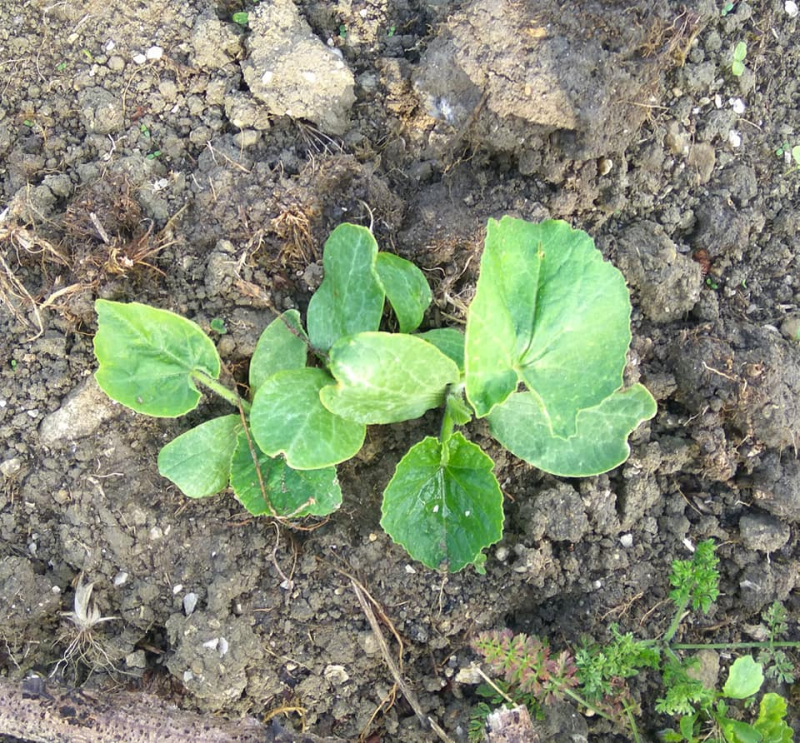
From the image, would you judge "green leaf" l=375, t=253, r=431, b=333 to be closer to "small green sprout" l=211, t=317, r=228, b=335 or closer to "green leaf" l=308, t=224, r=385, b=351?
"green leaf" l=308, t=224, r=385, b=351

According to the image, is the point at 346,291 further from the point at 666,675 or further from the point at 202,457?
the point at 666,675

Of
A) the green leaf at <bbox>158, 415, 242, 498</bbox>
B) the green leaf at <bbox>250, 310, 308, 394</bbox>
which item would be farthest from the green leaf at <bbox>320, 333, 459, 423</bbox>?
the green leaf at <bbox>158, 415, 242, 498</bbox>

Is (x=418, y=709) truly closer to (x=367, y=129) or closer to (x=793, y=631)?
(x=793, y=631)

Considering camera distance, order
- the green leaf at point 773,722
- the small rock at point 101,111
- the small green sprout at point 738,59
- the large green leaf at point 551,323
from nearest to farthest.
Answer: the large green leaf at point 551,323 < the green leaf at point 773,722 < the small rock at point 101,111 < the small green sprout at point 738,59

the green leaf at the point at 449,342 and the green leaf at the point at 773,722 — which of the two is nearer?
the green leaf at the point at 773,722

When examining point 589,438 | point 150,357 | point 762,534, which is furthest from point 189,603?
point 762,534

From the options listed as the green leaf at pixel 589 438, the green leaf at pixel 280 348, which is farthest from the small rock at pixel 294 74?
the green leaf at pixel 589 438

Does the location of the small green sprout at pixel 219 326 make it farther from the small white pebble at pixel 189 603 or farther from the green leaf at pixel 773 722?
the green leaf at pixel 773 722
